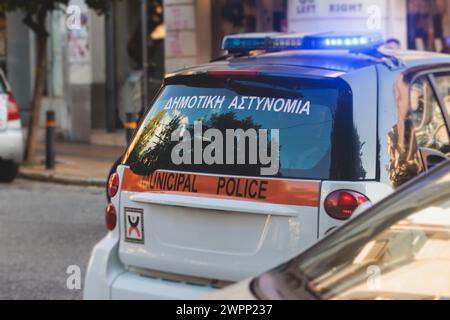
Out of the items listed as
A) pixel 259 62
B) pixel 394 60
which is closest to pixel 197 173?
pixel 259 62

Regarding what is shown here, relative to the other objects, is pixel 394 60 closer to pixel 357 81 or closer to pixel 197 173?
pixel 357 81

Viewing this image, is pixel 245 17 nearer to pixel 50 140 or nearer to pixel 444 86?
pixel 50 140

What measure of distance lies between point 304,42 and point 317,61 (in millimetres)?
674

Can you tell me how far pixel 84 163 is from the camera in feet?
50.9

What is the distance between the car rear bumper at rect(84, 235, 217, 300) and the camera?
451 centimetres

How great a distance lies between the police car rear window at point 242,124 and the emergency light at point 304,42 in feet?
2.27

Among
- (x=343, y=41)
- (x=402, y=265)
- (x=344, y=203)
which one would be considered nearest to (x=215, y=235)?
(x=344, y=203)

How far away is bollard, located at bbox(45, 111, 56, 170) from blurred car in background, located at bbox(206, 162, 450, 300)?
11.2 meters

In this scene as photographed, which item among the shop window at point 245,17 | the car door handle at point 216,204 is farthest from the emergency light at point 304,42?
the shop window at point 245,17

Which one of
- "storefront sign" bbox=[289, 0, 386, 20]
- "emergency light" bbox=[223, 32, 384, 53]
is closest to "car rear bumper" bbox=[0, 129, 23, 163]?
"storefront sign" bbox=[289, 0, 386, 20]

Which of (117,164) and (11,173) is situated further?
(11,173)

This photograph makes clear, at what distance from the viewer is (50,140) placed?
14250mm

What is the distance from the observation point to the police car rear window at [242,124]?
438cm
